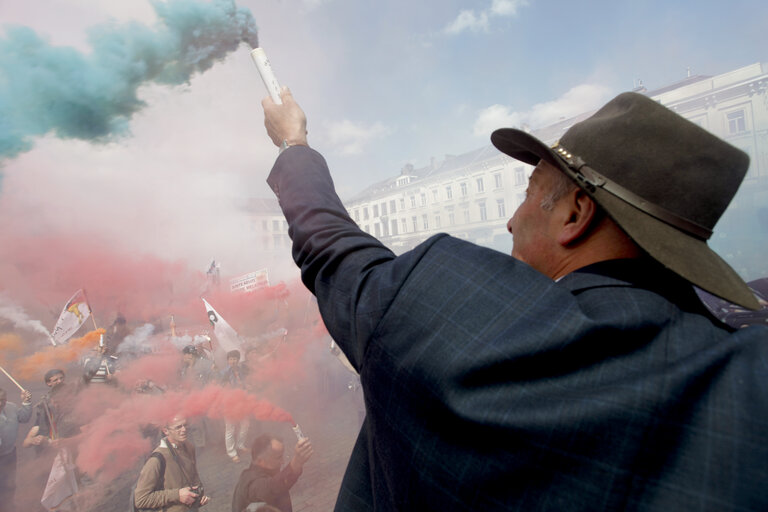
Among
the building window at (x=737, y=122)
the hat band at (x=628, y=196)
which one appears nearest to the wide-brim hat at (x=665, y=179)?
the hat band at (x=628, y=196)

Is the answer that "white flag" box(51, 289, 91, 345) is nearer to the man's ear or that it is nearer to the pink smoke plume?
the pink smoke plume

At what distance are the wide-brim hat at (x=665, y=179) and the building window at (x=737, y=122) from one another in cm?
1977

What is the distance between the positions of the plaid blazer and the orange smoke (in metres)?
5.81

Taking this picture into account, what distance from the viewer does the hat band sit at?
0.92 meters

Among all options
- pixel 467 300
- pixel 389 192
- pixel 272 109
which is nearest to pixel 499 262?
pixel 467 300

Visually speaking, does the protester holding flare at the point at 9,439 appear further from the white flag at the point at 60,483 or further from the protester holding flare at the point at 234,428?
the protester holding flare at the point at 234,428

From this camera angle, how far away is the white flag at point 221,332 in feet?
21.1

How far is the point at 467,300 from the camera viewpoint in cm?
81

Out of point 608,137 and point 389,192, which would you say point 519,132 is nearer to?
point 608,137

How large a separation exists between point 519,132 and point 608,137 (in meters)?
0.23

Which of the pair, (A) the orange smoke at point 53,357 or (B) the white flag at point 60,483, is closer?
(B) the white flag at point 60,483

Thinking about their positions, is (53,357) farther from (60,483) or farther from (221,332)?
(221,332)

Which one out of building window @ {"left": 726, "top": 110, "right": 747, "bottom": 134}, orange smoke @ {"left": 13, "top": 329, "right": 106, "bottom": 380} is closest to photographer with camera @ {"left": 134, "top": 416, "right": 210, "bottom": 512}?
orange smoke @ {"left": 13, "top": 329, "right": 106, "bottom": 380}

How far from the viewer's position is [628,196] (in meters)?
0.94
